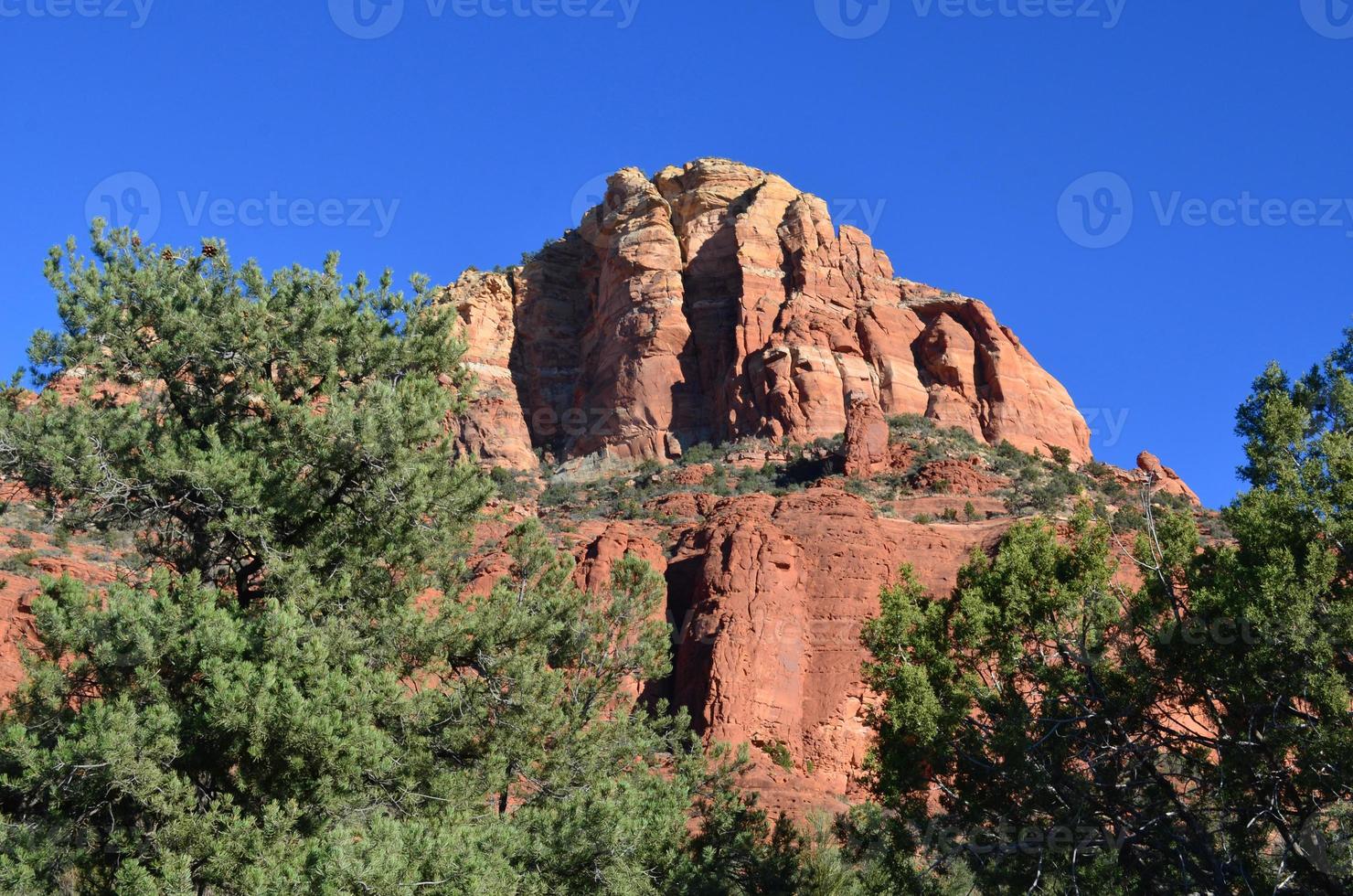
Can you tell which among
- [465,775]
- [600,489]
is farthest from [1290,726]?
[600,489]

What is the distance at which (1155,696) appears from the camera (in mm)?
17531

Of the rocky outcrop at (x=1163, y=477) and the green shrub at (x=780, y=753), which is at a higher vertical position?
the rocky outcrop at (x=1163, y=477)

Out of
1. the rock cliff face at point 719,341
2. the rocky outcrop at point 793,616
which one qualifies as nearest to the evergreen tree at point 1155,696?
the rocky outcrop at point 793,616

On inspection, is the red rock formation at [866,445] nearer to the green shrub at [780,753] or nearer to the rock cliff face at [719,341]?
the rock cliff face at [719,341]

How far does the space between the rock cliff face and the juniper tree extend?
171ft

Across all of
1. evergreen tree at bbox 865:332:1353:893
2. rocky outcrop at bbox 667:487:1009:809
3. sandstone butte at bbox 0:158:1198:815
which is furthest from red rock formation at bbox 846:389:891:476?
evergreen tree at bbox 865:332:1353:893

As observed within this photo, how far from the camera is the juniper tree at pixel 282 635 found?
12727 millimetres

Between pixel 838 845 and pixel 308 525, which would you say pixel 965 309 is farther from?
pixel 308 525

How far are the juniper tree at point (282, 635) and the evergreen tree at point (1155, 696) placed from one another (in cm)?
507

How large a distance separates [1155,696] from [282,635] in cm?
1224

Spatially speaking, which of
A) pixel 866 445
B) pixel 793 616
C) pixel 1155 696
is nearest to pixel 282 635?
pixel 1155 696

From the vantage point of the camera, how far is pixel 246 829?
12711 mm

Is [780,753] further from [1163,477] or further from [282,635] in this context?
[1163,477]

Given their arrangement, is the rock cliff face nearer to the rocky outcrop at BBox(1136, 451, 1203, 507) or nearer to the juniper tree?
the rocky outcrop at BBox(1136, 451, 1203, 507)
